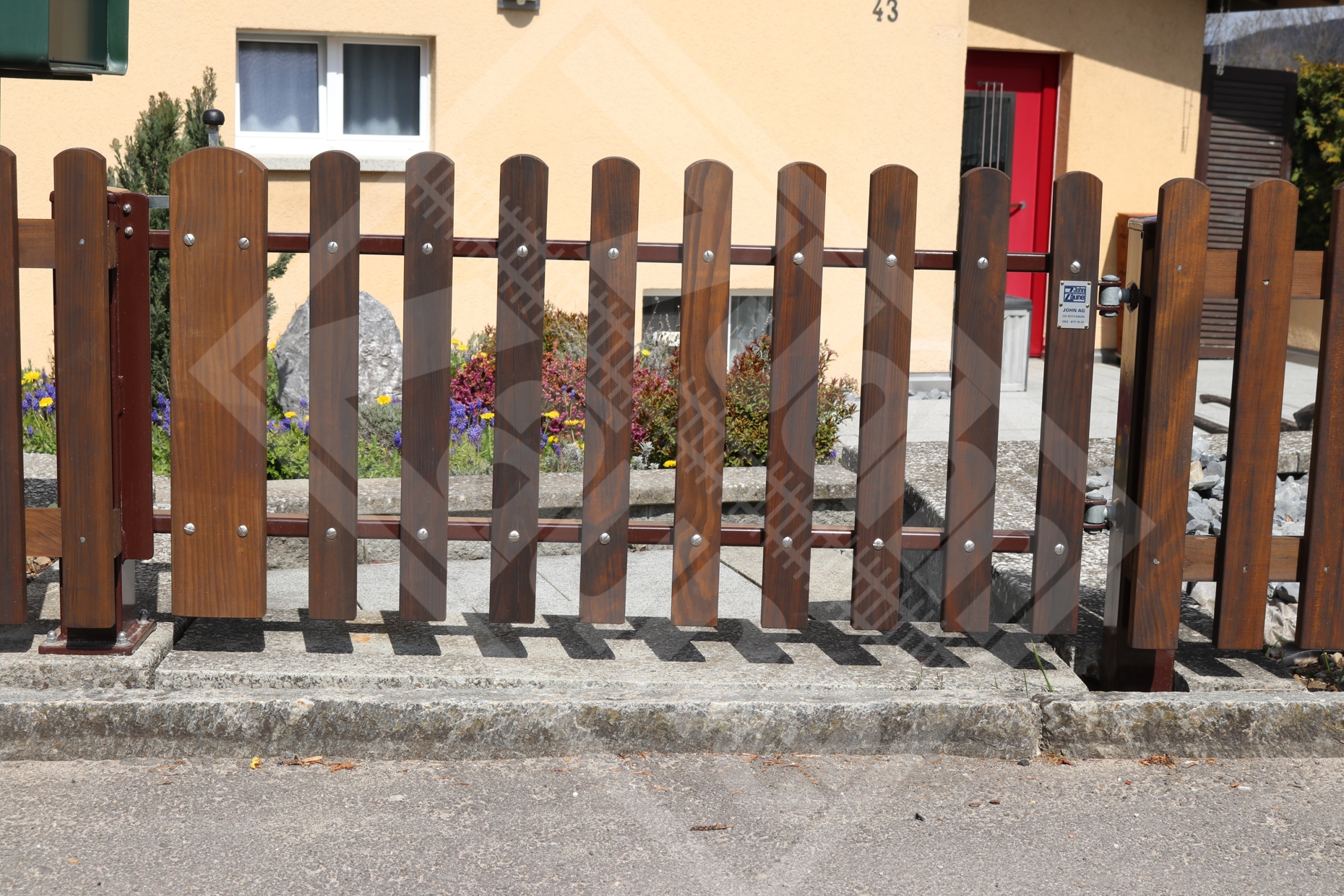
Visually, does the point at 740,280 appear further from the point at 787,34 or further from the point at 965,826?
the point at 965,826

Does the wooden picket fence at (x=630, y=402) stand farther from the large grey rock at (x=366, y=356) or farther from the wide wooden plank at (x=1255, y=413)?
the large grey rock at (x=366, y=356)

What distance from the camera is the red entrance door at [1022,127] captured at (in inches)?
373

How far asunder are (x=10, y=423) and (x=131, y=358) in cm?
30

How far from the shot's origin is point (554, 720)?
2.96m

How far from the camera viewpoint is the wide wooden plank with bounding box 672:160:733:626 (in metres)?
3.05

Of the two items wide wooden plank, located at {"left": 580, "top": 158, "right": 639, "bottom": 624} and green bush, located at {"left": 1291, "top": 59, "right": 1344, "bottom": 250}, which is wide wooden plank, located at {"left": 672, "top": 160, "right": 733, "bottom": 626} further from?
green bush, located at {"left": 1291, "top": 59, "right": 1344, "bottom": 250}

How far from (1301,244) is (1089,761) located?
9.95m

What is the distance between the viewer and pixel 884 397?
10.3 ft

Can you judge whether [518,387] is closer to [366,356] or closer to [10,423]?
[10,423]

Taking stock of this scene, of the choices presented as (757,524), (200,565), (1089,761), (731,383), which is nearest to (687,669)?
(1089,761)

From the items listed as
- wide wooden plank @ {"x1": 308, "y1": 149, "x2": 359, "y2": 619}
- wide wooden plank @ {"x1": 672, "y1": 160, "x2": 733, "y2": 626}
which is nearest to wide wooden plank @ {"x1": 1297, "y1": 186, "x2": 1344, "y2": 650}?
wide wooden plank @ {"x1": 672, "y1": 160, "x2": 733, "y2": 626}

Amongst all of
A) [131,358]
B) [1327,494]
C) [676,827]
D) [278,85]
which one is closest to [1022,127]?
[278,85]

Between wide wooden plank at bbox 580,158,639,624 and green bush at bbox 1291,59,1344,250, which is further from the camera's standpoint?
green bush at bbox 1291,59,1344,250

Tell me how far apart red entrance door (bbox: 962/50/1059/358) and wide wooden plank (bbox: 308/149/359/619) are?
7122 millimetres
